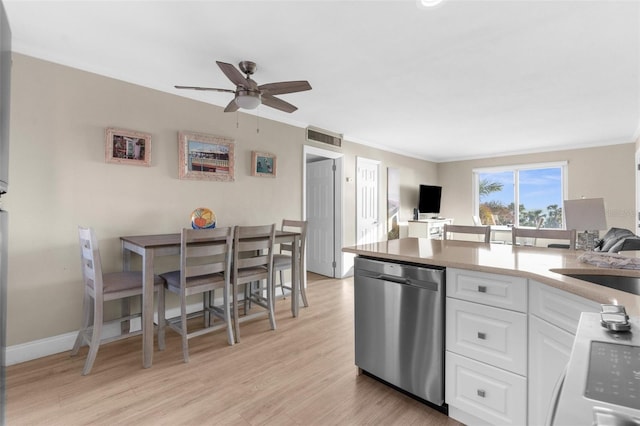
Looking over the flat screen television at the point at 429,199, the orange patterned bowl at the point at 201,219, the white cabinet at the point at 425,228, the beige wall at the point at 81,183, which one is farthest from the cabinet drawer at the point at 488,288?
the flat screen television at the point at 429,199

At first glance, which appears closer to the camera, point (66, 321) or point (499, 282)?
point (499, 282)

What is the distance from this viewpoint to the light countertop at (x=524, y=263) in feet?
3.57

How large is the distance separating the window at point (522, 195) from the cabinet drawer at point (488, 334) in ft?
19.7

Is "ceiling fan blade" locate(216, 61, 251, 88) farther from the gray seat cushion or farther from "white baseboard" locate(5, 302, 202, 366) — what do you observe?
the gray seat cushion

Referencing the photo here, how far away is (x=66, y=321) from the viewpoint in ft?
8.41

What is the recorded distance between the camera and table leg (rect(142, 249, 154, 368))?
2.27m

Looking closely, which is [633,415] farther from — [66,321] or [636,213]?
[636,213]

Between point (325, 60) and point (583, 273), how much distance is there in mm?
2278

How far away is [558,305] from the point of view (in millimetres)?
1314

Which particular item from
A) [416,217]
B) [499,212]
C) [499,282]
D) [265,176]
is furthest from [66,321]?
[499,212]

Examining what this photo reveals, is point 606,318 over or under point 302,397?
over

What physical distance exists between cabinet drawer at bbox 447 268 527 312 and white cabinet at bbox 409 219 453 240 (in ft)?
15.4

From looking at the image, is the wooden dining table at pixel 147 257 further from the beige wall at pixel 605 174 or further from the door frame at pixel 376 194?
the beige wall at pixel 605 174

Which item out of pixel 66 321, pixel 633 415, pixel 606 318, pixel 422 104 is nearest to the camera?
pixel 633 415
